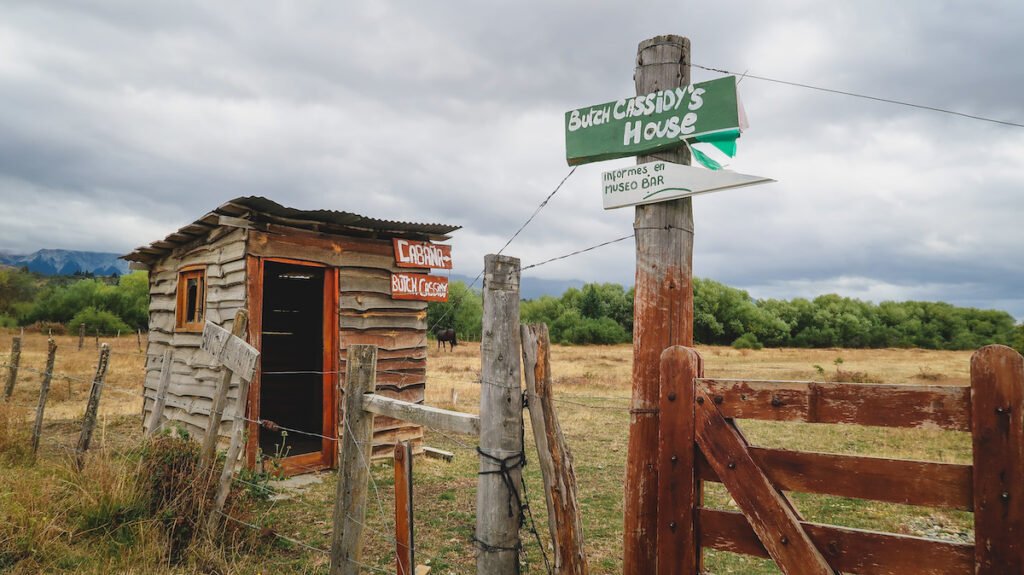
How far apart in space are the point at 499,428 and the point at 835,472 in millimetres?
1584

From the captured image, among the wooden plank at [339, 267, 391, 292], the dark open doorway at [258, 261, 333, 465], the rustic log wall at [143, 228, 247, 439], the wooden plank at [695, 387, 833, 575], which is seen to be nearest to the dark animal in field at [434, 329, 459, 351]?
the dark open doorway at [258, 261, 333, 465]

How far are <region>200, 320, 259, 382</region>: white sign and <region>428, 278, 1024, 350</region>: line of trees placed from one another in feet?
138

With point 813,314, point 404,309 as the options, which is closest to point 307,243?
point 404,309

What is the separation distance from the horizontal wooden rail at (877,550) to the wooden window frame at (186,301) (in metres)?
8.56

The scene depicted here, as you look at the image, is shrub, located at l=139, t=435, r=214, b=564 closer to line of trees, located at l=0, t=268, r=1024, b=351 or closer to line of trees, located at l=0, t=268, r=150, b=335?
line of trees, located at l=0, t=268, r=1024, b=351

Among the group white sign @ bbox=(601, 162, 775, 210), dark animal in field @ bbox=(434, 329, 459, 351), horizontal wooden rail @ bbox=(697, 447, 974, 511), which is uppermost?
white sign @ bbox=(601, 162, 775, 210)

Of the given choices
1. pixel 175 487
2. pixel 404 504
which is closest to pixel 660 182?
pixel 404 504

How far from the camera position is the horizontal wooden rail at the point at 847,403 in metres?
2.25

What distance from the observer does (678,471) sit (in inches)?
112

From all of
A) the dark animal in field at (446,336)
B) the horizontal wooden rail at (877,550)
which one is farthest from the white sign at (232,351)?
the dark animal in field at (446,336)

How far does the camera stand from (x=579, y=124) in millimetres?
3707

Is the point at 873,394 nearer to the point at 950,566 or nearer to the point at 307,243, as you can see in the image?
the point at 950,566

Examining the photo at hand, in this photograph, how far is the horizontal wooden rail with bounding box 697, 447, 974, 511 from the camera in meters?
2.23

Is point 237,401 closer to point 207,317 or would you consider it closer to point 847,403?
point 847,403
